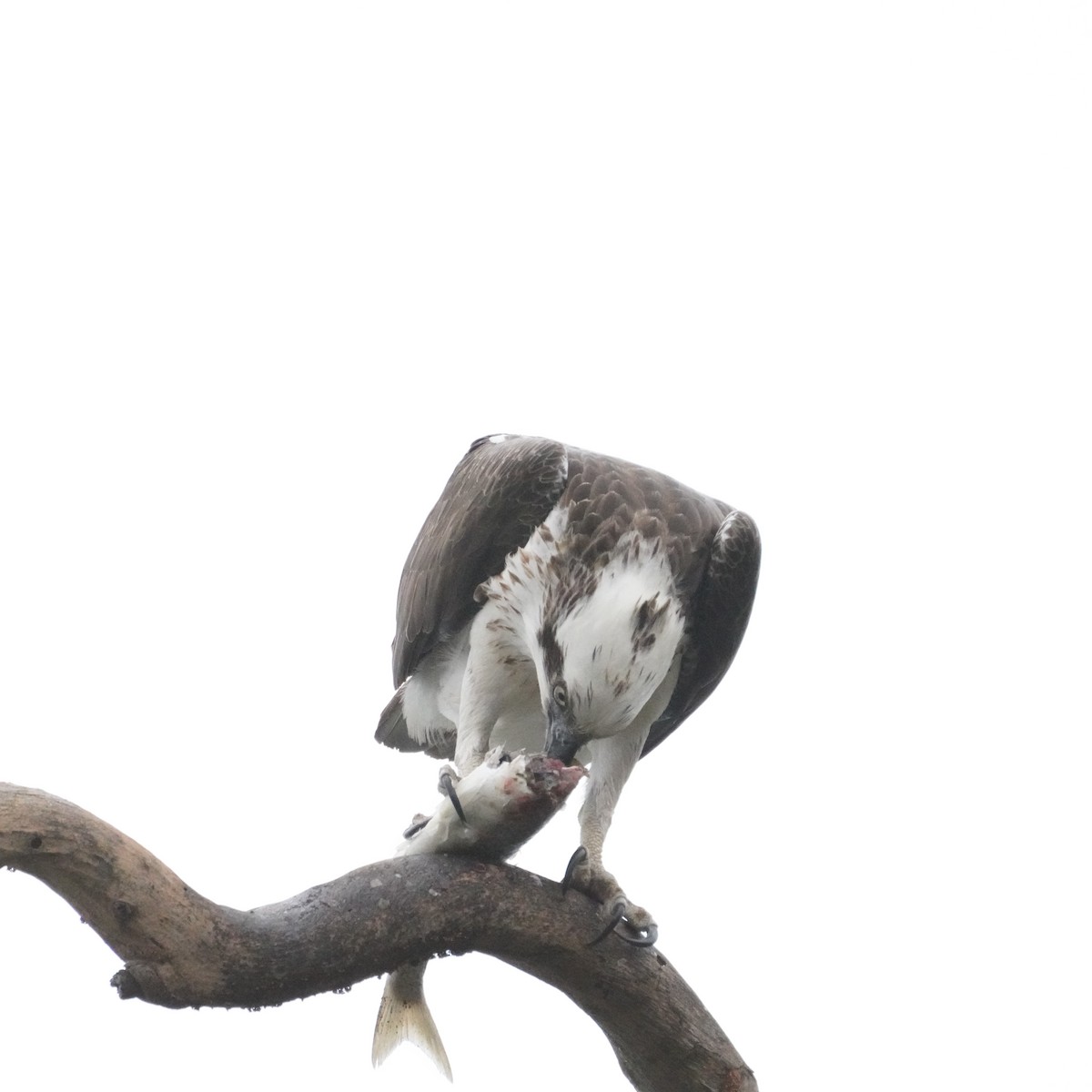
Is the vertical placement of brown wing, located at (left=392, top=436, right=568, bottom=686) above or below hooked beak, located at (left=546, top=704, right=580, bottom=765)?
above

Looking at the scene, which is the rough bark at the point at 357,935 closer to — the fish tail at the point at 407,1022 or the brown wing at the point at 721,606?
the fish tail at the point at 407,1022

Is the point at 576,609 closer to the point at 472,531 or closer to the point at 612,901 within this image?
the point at 472,531

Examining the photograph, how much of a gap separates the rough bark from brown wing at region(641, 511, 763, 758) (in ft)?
5.15

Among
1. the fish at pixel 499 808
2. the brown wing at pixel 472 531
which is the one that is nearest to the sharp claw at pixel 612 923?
the fish at pixel 499 808

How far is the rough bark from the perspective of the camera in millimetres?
4281

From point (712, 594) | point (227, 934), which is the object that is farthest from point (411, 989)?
point (712, 594)

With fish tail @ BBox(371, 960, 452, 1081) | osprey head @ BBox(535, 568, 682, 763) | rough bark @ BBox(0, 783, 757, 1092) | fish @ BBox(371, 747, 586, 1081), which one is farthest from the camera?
osprey head @ BBox(535, 568, 682, 763)

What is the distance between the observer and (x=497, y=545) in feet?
22.3

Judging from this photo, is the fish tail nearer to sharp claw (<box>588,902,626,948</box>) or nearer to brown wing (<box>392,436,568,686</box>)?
sharp claw (<box>588,902,626,948</box>)

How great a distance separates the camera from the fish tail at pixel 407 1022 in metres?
5.95

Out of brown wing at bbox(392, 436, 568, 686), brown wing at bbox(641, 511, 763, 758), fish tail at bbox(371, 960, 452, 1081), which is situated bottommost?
fish tail at bbox(371, 960, 452, 1081)

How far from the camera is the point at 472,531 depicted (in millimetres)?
6809

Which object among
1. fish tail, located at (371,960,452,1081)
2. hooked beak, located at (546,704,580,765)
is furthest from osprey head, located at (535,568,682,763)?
fish tail, located at (371,960,452,1081)

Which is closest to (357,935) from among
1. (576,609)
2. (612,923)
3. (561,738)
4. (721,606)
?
(612,923)
